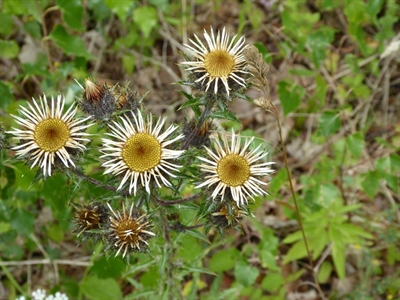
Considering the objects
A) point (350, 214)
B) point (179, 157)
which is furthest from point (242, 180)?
point (350, 214)

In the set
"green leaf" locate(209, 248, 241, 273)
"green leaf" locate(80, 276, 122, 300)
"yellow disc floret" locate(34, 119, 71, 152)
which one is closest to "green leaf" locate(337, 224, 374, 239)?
"green leaf" locate(209, 248, 241, 273)

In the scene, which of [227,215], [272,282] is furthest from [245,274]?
[227,215]

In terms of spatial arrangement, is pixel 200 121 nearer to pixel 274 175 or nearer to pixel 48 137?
pixel 48 137

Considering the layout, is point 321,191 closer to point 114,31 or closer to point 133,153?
point 133,153

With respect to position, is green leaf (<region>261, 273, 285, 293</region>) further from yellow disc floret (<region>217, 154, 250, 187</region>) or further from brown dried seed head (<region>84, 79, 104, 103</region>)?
brown dried seed head (<region>84, 79, 104, 103</region>)

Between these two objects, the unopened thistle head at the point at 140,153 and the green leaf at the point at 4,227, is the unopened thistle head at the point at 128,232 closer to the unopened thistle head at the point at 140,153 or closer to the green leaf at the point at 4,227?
the unopened thistle head at the point at 140,153

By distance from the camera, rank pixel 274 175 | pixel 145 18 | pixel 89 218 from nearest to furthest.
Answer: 1. pixel 89 218
2. pixel 145 18
3. pixel 274 175

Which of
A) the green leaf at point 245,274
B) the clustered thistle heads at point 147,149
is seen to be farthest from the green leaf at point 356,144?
the clustered thistle heads at point 147,149
